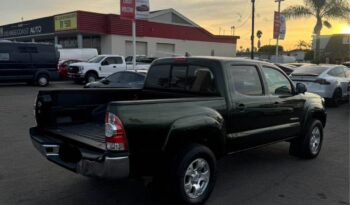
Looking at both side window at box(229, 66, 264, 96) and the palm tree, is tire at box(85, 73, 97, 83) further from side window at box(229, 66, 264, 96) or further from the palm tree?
the palm tree

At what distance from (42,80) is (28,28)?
24.4 meters

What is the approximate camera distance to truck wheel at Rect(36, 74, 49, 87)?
2098 centimetres

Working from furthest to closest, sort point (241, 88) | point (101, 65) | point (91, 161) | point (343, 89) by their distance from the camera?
point (101, 65) < point (343, 89) < point (241, 88) < point (91, 161)

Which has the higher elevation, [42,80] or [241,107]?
[241,107]

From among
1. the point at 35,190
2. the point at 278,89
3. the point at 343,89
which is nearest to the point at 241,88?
the point at 278,89

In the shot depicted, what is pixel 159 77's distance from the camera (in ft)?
19.9

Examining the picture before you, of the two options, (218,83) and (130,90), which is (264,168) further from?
(130,90)

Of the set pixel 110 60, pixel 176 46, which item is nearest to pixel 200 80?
pixel 110 60

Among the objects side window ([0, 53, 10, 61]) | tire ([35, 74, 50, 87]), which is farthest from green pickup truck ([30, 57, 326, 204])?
tire ([35, 74, 50, 87])

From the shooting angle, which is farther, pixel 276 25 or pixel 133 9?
pixel 276 25

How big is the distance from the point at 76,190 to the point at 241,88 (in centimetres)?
257

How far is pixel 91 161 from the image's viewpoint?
13.1 feet

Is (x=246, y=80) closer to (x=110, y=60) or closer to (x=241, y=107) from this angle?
(x=241, y=107)

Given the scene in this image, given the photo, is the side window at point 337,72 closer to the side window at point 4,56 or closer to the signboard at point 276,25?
the signboard at point 276,25
